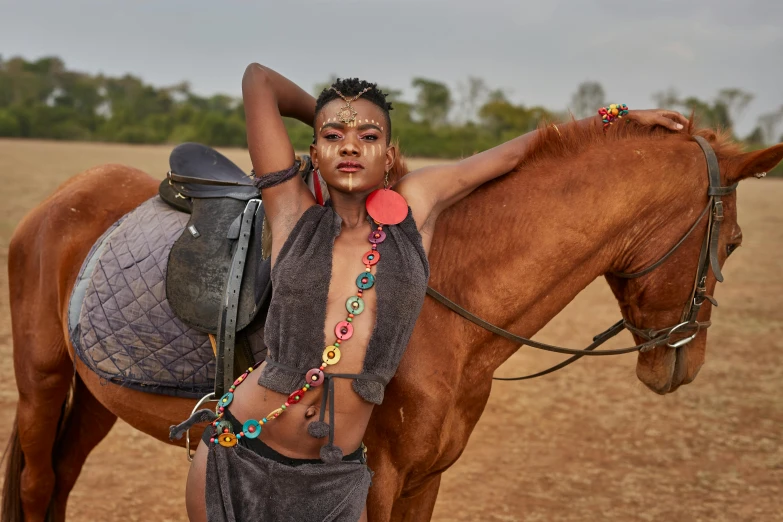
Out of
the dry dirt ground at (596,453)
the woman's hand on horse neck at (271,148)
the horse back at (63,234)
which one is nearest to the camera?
the woman's hand on horse neck at (271,148)

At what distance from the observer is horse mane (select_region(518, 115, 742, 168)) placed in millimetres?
2338

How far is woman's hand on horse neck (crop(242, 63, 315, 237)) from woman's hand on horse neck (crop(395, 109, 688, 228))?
0.31 metres

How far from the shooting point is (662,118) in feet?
7.75

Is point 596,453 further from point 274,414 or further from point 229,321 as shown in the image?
point 274,414

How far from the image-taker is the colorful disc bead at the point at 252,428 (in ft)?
6.04

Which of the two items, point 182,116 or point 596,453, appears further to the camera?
point 182,116

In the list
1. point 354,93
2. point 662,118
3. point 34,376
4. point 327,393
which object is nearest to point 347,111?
point 354,93

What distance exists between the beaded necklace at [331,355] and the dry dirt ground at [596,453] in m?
1.51

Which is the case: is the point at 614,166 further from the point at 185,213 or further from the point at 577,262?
the point at 185,213

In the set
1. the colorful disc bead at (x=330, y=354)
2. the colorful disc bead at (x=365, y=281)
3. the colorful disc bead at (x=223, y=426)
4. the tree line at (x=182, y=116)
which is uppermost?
the tree line at (x=182, y=116)

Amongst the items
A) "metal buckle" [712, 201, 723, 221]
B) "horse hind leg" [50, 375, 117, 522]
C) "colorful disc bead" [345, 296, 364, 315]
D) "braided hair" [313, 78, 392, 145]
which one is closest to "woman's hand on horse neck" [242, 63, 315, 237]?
"braided hair" [313, 78, 392, 145]

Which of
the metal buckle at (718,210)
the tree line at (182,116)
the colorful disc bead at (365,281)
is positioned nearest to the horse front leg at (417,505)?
the colorful disc bead at (365,281)

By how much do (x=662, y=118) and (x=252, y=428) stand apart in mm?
1666

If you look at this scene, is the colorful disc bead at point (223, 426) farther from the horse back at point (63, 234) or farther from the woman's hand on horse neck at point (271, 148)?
the horse back at point (63, 234)
